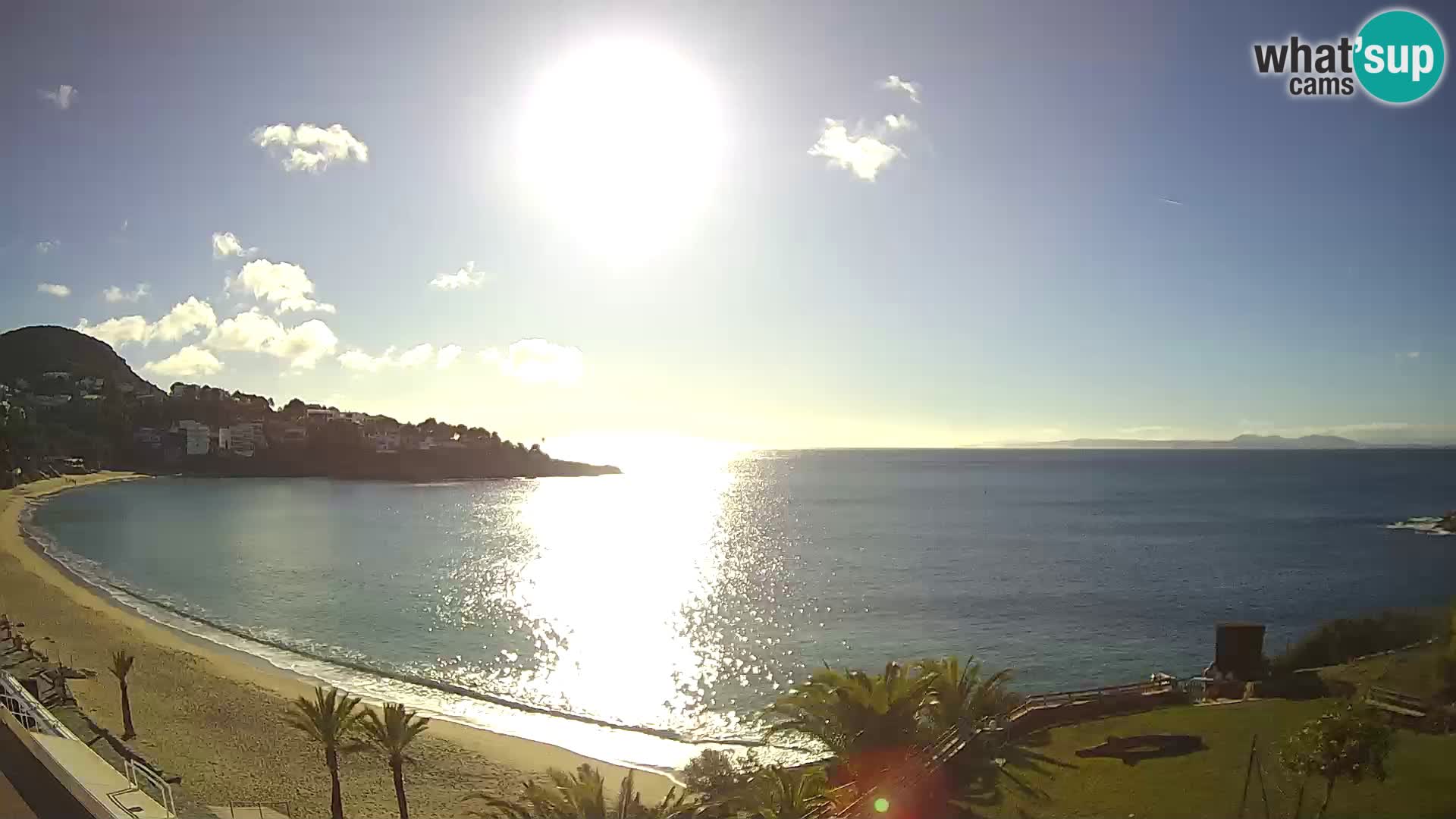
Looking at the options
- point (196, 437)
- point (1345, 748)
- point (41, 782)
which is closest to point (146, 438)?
point (196, 437)

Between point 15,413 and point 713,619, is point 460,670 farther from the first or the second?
point 15,413

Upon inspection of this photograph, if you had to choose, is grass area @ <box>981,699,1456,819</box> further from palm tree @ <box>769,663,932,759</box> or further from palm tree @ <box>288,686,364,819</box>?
palm tree @ <box>288,686,364,819</box>

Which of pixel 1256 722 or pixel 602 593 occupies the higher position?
pixel 1256 722

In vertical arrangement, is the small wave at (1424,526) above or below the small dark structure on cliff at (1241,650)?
below

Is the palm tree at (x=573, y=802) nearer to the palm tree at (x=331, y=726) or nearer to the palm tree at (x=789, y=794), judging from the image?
the palm tree at (x=789, y=794)

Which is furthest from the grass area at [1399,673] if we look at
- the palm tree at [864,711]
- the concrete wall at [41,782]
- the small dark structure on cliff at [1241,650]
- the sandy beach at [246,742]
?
the concrete wall at [41,782]

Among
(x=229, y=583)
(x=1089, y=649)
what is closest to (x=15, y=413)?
(x=229, y=583)
